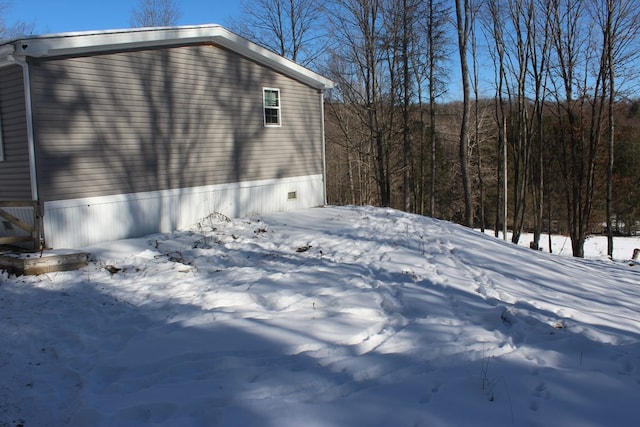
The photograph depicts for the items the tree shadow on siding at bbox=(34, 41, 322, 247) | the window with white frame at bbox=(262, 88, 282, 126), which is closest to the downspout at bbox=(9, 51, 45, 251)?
the tree shadow on siding at bbox=(34, 41, 322, 247)

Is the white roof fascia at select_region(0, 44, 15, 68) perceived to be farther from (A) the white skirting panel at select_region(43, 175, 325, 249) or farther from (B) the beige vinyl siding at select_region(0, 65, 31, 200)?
(A) the white skirting panel at select_region(43, 175, 325, 249)

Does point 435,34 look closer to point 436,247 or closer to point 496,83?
point 496,83

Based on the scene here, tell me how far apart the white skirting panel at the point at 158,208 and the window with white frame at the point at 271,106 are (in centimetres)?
164

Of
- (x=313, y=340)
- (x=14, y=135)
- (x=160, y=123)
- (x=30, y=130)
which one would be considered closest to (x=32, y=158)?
(x=30, y=130)

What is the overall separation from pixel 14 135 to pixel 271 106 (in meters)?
6.18

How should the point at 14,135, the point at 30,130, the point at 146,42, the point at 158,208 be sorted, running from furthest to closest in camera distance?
the point at 158,208 < the point at 146,42 < the point at 14,135 < the point at 30,130

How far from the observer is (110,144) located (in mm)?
8648

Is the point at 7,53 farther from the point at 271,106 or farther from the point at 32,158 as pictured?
the point at 271,106

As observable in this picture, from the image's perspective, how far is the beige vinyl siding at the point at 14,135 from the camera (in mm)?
7652

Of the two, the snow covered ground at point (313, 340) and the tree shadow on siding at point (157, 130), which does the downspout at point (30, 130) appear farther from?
the snow covered ground at point (313, 340)

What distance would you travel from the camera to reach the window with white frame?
12094 mm

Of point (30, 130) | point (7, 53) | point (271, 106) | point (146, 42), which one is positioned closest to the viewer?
point (7, 53)

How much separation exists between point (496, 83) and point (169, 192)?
21.6m

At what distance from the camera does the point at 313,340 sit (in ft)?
14.4
